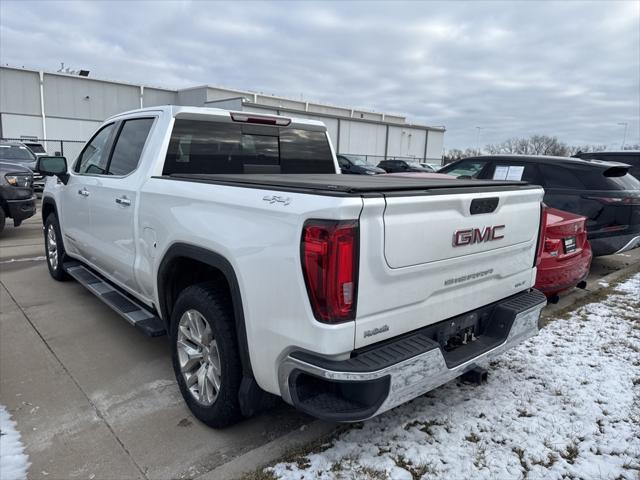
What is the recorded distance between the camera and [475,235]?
259 cm

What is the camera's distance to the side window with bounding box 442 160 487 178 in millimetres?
7609

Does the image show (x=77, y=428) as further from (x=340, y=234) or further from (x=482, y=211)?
(x=482, y=211)

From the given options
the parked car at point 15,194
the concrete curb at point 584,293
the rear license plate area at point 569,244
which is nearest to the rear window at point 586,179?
the concrete curb at point 584,293

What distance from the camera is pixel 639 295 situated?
561cm

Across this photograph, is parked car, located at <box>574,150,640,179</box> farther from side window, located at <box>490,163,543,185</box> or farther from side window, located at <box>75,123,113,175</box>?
side window, located at <box>75,123,113,175</box>

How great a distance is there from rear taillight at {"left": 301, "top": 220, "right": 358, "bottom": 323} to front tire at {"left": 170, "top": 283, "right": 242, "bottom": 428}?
2.49 feet

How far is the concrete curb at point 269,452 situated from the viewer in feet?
8.01

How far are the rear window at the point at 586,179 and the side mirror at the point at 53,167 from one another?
6.26 meters

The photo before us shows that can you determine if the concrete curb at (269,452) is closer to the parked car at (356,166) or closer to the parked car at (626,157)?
the parked car at (626,157)

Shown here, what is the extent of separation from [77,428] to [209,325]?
3.55 feet

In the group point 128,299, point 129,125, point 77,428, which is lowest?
point 77,428

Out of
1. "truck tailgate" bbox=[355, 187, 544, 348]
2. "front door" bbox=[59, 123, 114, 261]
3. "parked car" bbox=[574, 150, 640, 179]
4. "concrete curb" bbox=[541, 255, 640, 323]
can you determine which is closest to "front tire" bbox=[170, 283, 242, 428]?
"truck tailgate" bbox=[355, 187, 544, 348]

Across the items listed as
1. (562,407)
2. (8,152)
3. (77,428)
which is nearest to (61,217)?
(77,428)

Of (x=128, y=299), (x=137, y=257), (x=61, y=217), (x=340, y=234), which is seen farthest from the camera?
(x=61, y=217)
